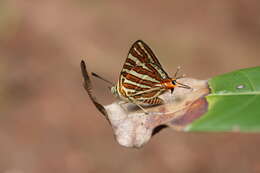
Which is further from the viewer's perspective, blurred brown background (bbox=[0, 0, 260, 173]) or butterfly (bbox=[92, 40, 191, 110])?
blurred brown background (bbox=[0, 0, 260, 173])

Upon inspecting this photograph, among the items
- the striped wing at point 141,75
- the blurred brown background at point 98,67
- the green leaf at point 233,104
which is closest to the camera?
the green leaf at point 233,104

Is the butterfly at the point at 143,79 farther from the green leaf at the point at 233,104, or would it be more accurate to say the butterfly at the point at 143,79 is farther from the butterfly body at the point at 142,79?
the green leaf at the point at 233,104

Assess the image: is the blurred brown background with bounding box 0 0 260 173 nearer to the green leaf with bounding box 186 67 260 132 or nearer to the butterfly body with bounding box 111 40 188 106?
the butterfly body with bounding box 111 40 188 106

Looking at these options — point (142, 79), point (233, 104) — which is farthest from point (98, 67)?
point (233, 104)

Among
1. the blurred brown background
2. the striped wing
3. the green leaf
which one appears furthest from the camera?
the blurred brown background

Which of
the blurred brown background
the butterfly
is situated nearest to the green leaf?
the butterfly

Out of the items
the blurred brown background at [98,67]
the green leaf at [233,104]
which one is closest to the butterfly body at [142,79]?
the green leaf at [233,104]
